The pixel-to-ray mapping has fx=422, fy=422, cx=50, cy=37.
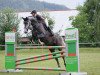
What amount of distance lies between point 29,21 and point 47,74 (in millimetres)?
1797

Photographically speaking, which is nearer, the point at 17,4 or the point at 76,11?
the point at 76,11

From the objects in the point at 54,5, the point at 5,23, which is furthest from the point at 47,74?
the point at 54,5

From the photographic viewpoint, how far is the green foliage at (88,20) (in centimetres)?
6196

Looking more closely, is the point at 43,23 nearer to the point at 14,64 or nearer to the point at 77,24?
the point at 14,64

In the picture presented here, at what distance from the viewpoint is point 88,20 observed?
68.9 metres

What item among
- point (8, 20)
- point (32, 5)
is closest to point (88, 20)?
point (8, 20)

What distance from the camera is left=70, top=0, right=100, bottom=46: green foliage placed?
6196 cm

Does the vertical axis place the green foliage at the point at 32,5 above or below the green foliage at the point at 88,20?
above

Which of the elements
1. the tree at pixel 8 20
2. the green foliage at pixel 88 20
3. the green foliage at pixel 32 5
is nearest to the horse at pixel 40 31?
the tree at pixel 8 20

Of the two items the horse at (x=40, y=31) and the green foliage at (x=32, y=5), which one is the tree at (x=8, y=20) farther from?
the green foliage at (x=32, y=5)

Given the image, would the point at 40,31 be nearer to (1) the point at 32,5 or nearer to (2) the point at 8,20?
(2) the point at 8,20

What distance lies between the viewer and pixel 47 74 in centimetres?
1347

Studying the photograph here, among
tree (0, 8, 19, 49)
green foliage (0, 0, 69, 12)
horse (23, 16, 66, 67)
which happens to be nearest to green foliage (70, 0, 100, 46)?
tree (0, 8, 19, 49)

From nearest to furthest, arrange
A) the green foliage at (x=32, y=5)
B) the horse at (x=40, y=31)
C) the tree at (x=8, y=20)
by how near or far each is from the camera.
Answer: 1. the horse at (x=40, y=31)
2. the tree at (x=8, y=20)
3. the green foliage at (x=32, y=5)
